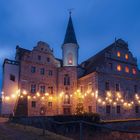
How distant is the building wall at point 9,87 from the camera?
93.2 feet

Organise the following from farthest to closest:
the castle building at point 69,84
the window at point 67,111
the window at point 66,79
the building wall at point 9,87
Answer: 1. the window at point 66,79
2. the window at point 67,111
3. the castle building at point 69,84
4. the building wall at point 9,87

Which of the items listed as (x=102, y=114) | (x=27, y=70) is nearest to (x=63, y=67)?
(x=27, y=70)

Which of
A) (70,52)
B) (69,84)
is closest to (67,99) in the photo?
(69,84)

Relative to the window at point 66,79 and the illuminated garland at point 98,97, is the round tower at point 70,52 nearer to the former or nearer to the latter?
Answer: the window at point 66,79

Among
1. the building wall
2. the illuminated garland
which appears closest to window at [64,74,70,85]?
the illuminated garland

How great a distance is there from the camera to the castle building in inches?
1144

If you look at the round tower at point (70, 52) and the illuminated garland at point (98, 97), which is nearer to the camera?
the illuminated garland at point (98, 97)

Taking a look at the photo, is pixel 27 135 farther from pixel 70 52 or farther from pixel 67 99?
pixel 70 52

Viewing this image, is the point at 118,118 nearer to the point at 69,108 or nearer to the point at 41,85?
the point at 69,108

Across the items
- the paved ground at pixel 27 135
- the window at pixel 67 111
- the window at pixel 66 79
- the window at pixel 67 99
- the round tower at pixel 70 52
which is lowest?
the window at pixel 67 111

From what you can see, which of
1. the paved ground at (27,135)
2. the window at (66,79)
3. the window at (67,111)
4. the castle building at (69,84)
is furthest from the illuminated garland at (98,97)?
the paved ground at (27,135)

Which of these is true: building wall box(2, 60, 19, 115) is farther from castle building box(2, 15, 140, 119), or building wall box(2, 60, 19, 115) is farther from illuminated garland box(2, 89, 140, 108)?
illuminated garland box(2, 89, 140, 108)

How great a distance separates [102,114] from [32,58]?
14.8 meters

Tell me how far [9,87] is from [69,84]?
33.5 ft
